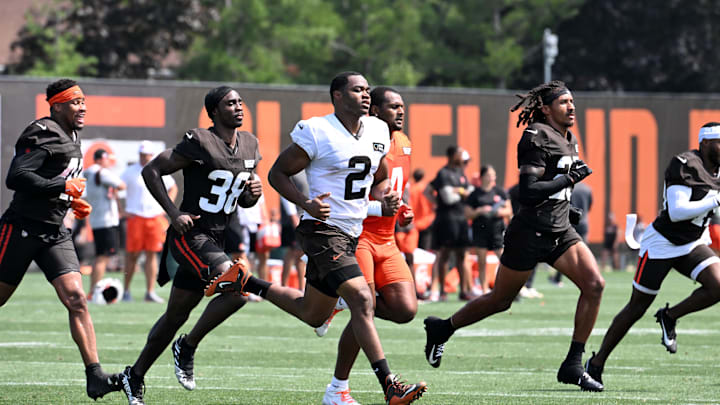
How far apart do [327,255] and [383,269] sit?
943 mm

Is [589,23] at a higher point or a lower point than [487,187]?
higher

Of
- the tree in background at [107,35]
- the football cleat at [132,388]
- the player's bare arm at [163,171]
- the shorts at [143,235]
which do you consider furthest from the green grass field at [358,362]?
the tree in background at [107,35]

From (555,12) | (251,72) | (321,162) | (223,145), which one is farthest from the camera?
(555,12)

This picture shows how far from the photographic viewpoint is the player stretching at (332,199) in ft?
24.0

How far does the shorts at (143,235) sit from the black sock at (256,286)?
31.6 ft

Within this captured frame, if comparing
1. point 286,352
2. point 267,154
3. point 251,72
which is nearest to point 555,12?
point 251,72

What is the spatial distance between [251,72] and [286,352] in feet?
117

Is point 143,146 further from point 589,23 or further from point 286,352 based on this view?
point 589,23

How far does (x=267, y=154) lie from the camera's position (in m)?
23.2

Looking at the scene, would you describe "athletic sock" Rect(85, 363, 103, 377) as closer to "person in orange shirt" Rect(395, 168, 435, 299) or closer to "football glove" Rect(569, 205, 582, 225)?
"football glove" Rect(569, 205, 582, 225)

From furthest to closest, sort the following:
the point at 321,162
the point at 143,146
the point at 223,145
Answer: the point at 143,146 < the point at 223,145 < the point at 321,162

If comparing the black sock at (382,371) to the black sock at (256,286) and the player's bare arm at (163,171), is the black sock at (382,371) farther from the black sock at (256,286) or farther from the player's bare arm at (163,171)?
the player's bare arm at (163,171)

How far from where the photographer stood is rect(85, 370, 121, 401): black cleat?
7632 millimetres

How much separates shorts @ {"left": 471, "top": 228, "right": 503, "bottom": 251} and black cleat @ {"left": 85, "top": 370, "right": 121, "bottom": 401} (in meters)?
10.1
